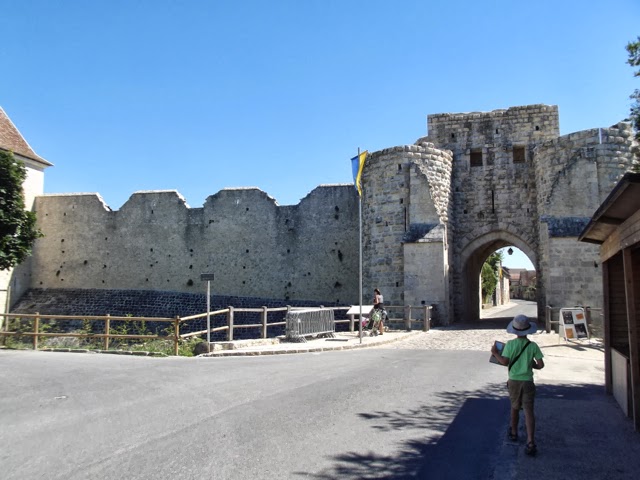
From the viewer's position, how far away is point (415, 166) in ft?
65.5

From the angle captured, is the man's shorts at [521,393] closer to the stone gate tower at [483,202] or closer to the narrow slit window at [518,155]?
the stone gate tower at [483,202]

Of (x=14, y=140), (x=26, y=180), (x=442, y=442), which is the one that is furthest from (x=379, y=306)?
(x=14, y=140)

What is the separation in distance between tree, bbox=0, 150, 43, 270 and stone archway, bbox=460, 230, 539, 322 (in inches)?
659

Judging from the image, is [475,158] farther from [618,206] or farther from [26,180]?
[26,180]

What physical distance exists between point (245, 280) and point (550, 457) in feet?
66.7

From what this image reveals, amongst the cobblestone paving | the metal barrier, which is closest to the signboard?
the cobblestone paving

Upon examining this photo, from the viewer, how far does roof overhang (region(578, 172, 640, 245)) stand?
16.4 ft

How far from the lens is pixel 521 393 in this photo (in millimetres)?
5250

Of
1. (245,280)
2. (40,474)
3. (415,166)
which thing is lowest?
(40,474)

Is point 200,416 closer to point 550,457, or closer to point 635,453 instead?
point 550,457

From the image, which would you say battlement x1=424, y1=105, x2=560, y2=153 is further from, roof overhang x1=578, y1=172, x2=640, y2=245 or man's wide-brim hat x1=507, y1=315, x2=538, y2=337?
man's wide-brim hat x1=507, y1=315, x2=538, y2=337

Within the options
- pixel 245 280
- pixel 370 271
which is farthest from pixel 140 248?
pixel 370 271

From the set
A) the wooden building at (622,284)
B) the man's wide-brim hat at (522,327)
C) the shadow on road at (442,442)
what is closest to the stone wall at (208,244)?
the wooden building at (622,284)

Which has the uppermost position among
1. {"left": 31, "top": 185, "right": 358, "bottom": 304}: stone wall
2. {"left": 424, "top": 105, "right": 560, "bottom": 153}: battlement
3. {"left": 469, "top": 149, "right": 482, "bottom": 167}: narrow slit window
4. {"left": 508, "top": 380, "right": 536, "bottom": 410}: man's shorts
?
{"left": 424, "top": 105, "right": 560, "bottom": 153}: battlement
